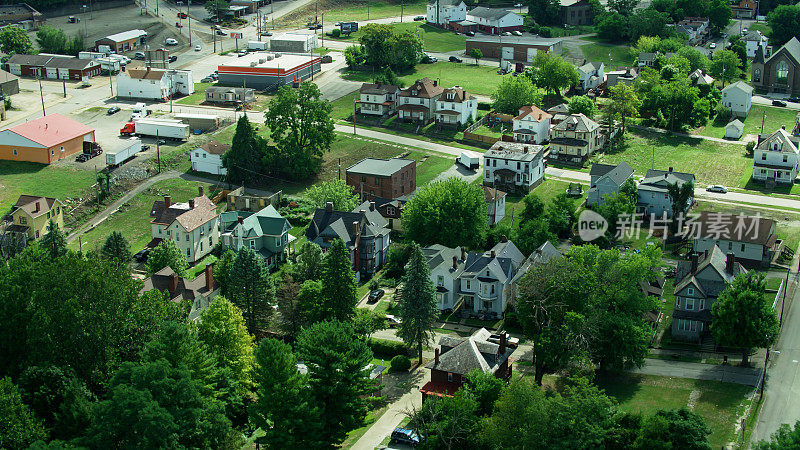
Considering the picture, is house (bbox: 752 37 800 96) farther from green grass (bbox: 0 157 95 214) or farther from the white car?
green grass (bbox: 0 157 95 214)

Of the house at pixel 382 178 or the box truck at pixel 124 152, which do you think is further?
the box truck at pixel 124 152

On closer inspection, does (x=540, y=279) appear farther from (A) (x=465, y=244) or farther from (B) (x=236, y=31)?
(B) (x=236, y=31)

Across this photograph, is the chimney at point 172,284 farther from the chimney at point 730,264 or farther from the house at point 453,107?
the house at point 453,107

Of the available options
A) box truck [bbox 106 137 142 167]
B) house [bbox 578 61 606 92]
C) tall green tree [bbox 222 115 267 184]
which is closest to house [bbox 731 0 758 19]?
house [bbox 578 61 606 92]

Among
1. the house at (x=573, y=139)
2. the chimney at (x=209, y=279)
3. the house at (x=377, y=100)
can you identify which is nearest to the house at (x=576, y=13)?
the house at (x=377, y=100)

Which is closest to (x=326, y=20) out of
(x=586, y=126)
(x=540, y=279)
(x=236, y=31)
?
(x=236, y=31)
